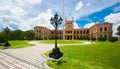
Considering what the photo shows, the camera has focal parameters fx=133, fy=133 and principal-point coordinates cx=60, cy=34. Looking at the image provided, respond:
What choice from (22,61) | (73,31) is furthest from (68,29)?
(22,61)

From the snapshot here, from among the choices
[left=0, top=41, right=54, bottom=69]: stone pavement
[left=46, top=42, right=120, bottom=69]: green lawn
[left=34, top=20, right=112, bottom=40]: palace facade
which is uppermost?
[left=34, top=20, right=112, bottom=40]: palace facade

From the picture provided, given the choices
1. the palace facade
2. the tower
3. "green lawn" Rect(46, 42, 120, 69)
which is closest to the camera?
"green lawn" Rect(46, 42, 120, 69)

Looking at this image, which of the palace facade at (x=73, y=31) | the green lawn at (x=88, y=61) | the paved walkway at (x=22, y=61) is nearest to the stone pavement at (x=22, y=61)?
the paved walkway at (x=22, y=61)

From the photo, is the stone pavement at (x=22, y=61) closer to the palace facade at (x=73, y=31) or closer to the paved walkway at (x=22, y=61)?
the paved walkway at (x=22, y=61)

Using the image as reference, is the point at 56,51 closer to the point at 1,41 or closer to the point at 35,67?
the point at 35,67

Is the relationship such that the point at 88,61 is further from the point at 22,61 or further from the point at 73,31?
the point at 73,31

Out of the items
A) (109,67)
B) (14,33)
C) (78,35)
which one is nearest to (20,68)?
(109,67)

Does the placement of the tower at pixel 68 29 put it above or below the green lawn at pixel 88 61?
above

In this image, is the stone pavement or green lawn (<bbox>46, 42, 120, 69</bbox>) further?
the stone pavement

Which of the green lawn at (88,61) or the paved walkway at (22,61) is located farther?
the paved walkway at (22,61)

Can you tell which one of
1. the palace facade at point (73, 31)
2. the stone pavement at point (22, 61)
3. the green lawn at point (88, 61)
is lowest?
the stone pavement at point (22, 61)

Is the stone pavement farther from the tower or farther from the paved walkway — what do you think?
the tower

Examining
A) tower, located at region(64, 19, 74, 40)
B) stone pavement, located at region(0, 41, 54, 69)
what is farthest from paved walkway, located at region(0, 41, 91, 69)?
tower, located at region(64, 19, 74, 40)

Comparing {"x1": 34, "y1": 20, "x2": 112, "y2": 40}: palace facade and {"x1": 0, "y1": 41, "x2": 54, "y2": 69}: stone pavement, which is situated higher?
{"x1": 34, "y1": 20, "x2": 112, "y2": 40}: palace facade
